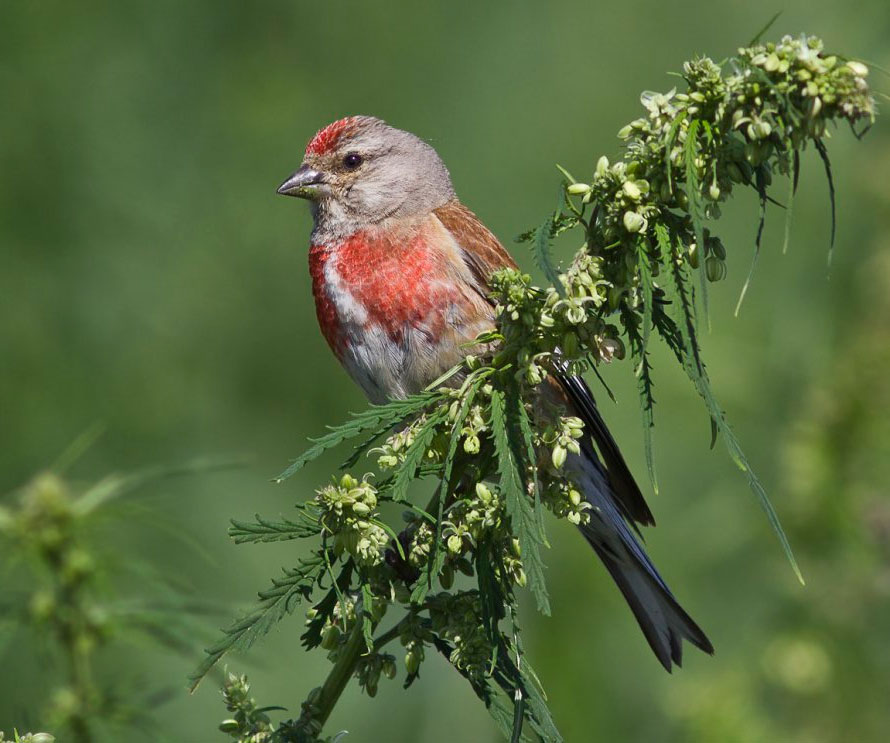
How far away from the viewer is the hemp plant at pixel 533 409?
1739 mm

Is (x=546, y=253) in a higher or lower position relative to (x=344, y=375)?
lower

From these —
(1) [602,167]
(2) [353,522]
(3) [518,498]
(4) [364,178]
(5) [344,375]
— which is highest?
Result: (5) [344,375]

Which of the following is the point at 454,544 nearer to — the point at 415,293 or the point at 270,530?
the point at 270,530

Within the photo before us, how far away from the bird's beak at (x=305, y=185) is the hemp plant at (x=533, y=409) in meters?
1.96

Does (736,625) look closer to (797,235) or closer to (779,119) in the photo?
(797,235)

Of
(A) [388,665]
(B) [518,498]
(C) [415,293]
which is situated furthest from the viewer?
(C) [415,293]

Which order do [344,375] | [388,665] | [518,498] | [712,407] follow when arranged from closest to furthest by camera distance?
[712,407], [518,498], [388,665], [344,375]

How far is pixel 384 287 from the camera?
3420 millimetres

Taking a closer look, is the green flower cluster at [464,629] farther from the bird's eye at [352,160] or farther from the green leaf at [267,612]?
the bird's eye at [352,160]

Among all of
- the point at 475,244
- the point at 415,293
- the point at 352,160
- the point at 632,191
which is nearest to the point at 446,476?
the point at 632,191

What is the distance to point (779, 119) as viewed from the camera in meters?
1.75

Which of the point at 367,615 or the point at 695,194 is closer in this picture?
the point at 695,194

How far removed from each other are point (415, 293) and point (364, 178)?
696 mm

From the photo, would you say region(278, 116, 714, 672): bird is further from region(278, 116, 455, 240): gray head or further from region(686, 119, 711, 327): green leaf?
region(686, 119, 711, 327): green leaf
